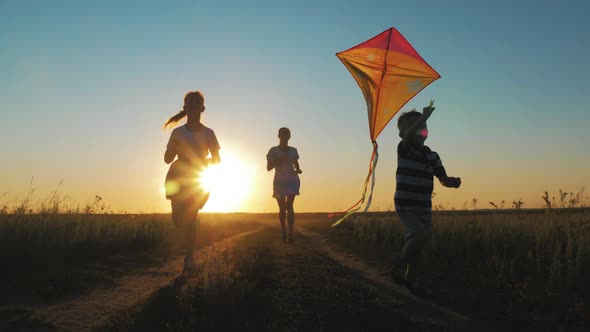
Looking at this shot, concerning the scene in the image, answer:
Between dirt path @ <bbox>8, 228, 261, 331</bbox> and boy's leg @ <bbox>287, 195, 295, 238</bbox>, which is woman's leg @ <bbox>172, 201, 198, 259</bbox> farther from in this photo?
boy's leg @ <bbox>287, 195, 295, 238</bbox>

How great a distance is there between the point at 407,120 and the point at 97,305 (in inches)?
166

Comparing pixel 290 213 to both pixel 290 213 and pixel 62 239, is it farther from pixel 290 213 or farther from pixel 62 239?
pixel 62 239

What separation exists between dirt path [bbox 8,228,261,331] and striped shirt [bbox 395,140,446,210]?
315 centimetres

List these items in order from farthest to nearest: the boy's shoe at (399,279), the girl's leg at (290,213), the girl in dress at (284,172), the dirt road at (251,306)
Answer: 1. the girl in dress at (284,172)
2. the girl's leg at (290,213)
3. the boy's shoe at (399,279)
4. the dirt road at (251,306)

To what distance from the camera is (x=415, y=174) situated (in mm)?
5496

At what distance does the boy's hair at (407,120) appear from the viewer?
18.7 ft

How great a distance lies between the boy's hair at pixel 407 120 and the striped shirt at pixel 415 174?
209 mm

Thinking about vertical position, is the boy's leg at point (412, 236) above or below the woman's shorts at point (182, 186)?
below

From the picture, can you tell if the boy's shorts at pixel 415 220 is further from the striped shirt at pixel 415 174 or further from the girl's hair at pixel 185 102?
the girl's hair at pixel 185 102

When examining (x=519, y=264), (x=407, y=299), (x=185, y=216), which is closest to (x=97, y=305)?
(x=185, y=216)

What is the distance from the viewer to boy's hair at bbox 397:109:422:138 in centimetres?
570

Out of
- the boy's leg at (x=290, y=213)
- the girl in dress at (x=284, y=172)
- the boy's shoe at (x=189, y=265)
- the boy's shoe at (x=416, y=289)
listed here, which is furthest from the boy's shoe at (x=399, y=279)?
the girl in dress at (x=284, y=172)

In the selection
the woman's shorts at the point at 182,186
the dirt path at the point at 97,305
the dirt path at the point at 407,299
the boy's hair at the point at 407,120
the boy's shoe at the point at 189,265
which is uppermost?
the boy's hair at the point at 407,120

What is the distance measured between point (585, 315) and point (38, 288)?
5.79 metres
